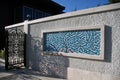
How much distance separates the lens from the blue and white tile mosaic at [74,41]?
5.21m

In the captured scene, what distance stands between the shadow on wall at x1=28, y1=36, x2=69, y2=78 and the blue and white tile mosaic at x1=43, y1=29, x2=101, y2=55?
427 mm

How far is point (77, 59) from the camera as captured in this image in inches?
228

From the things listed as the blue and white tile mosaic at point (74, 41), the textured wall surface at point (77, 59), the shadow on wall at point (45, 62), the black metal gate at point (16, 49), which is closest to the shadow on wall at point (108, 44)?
the textured wall surface at point (77, 59)

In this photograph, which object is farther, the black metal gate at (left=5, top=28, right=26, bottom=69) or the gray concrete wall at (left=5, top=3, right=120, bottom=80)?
the black metal gate at (left=5, top=28, right=26, bottom=69)

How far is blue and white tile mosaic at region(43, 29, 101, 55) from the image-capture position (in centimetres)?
521

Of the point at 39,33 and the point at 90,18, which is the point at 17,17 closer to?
the point at 39,33

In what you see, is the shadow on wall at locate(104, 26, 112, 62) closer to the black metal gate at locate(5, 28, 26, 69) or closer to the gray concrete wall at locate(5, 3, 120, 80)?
the gray concrete wall at locate(5, 3, 120, 80)

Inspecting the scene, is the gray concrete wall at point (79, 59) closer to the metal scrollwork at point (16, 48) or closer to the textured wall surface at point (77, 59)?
the textured wall surface at point (77, 59)

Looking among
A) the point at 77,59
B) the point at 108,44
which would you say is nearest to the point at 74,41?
the point at 77,59

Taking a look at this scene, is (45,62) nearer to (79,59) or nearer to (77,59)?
(77,59)

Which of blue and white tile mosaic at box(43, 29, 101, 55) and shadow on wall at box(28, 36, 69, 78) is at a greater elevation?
blue and white tile mosaic at box(43, 29, 101, 55)

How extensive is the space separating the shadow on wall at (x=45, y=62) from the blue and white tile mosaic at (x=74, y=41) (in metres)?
0.43

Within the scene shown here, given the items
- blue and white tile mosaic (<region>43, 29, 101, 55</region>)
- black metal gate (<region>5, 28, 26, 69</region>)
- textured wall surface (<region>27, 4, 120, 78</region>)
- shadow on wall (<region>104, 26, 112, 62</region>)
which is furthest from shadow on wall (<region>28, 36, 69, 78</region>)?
shadow on wall (<region>104, 26, 112, 62</region>)

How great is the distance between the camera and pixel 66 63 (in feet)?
20.4
